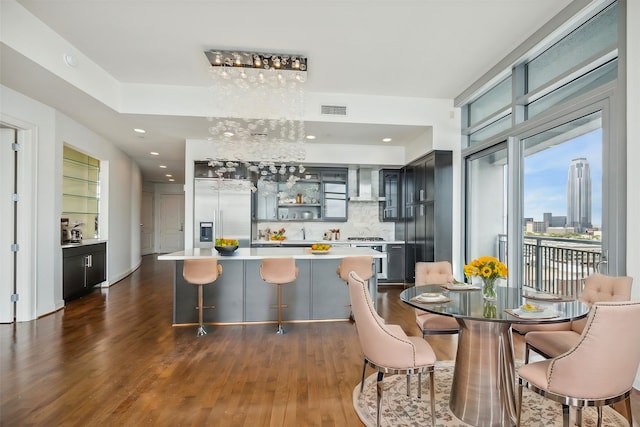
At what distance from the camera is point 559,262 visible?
3.56 metres

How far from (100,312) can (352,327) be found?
12.1ft

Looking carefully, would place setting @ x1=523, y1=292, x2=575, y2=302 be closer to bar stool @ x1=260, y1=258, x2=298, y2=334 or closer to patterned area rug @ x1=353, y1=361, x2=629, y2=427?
patterned area rug @ x1=353, y1=361, x2=629, y2=427

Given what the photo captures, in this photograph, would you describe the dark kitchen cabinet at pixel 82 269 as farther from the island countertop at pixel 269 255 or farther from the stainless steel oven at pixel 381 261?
the stainless steel oven at pixel 381 261

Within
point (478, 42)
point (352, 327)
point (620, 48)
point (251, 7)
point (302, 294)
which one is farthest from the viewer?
point (302, 294)

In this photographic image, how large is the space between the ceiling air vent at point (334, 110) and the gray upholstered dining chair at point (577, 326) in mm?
3760

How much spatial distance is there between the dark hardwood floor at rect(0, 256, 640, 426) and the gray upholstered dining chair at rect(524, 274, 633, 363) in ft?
2.04

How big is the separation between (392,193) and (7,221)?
20.9 ft

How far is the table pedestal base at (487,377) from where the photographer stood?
2070 millimetres

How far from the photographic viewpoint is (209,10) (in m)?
3.11

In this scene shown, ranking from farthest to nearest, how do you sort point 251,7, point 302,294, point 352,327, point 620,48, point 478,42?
1. point 302,294
2. point 352,327
3. point 478,42
4. point 251,7
5. point 620,48

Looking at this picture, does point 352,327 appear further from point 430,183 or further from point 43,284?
point 43,284

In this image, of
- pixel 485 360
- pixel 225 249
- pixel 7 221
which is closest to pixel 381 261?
pixel 225 249

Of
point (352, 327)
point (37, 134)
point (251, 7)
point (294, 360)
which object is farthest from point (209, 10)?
point (352, 327)

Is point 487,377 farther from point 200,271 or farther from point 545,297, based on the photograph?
point 200,271
